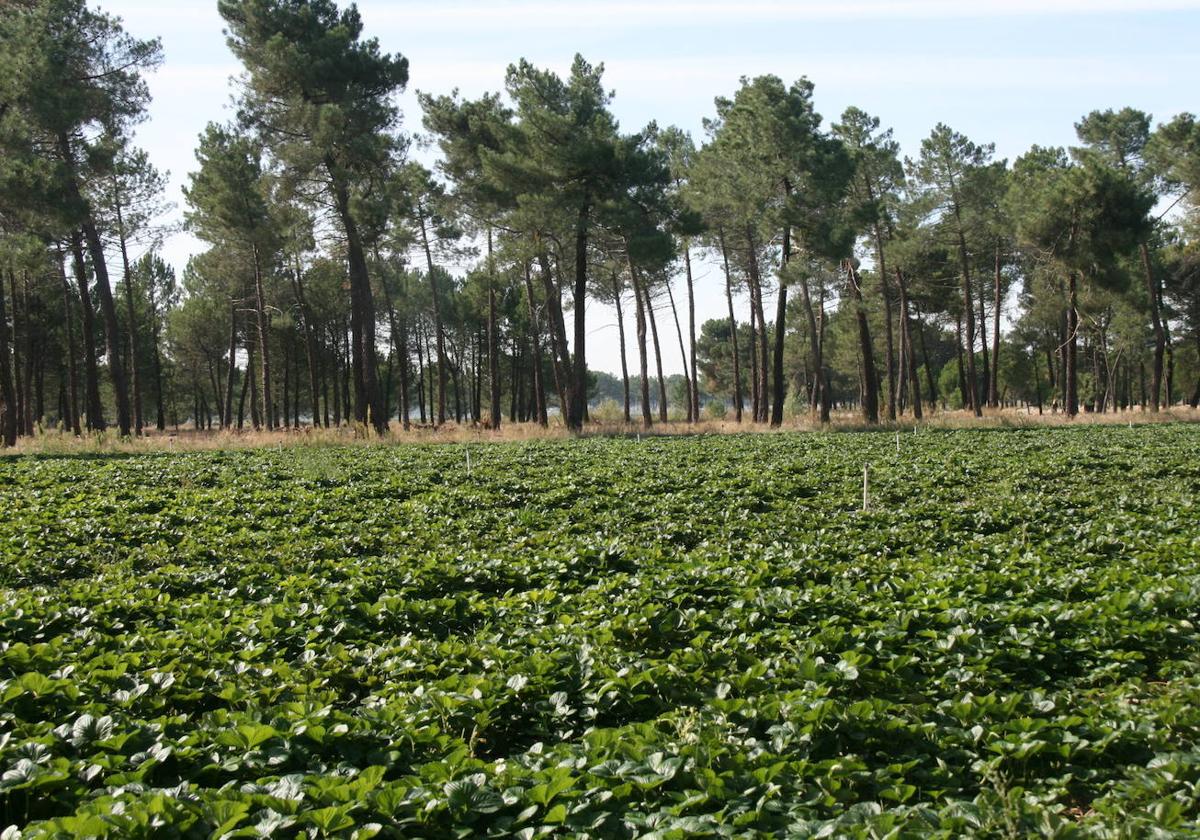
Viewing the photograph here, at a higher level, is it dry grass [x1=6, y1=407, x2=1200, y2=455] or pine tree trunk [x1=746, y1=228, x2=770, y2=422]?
pine tree trunk [x1=746, y1=228, x2=770, y2=422]

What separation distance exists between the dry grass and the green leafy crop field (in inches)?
488

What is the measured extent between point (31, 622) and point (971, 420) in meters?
33.0

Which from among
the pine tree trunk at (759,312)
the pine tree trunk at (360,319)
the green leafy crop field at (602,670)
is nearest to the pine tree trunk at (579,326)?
the pine tree trunk at (360,319)

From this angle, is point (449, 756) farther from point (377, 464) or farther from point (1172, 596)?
point (377, 464)

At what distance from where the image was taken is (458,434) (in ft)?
98.5

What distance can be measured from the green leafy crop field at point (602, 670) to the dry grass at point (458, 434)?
12.4 meters

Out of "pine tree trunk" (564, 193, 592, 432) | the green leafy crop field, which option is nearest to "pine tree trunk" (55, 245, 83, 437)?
"pine tree trunk" (564, 193, 592, 432)

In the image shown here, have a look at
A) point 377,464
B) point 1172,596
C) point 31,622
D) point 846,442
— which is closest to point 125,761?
point 31,622

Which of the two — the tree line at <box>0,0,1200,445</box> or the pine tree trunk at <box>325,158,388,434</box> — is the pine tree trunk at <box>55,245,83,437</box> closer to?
the tree line at <box>0,0,1200,445</box>

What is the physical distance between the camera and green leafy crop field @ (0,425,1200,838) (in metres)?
3.60

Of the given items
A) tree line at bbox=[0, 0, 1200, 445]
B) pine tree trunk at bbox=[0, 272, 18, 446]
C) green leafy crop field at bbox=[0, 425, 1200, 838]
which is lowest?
green leafy crop field at bbox=[0, 425, 1200, 838]

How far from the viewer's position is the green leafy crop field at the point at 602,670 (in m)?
3.60

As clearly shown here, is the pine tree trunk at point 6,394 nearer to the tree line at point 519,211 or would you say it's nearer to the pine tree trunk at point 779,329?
the tree line at point 519,211

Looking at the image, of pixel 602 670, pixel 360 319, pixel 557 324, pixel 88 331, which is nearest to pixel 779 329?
pixel 557 324
